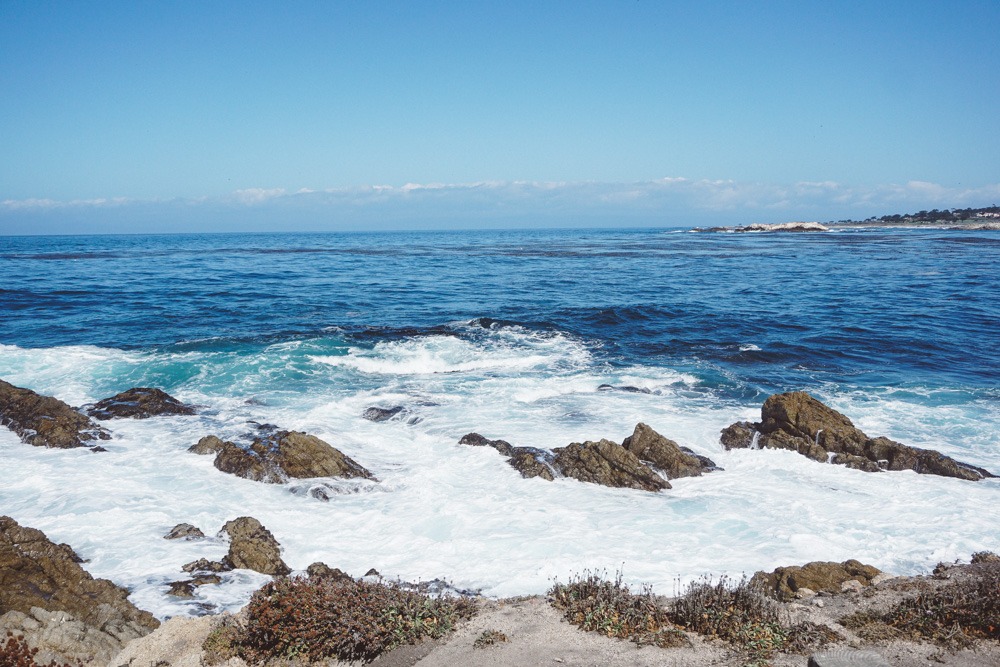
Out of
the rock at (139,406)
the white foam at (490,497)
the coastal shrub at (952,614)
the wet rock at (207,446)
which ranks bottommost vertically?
the white foam at (490,497)

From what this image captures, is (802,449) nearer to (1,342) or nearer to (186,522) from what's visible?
(186,522)

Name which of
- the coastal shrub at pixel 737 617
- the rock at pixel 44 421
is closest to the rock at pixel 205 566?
the coastal shrub at pixel 737 617

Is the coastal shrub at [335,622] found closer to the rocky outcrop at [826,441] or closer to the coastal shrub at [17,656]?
the coastal shrub at [17,656]

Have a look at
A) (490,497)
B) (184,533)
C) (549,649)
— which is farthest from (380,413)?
(549,649)

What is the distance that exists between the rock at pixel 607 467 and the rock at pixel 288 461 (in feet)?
13.4

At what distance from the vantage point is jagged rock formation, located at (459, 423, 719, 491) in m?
12.5

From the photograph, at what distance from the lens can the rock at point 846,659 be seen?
17.6 ft

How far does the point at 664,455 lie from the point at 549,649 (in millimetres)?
7674

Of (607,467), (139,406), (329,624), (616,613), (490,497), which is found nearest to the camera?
(329,624)

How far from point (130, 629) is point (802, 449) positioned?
13.1 metres

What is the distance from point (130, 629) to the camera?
7.17 meters

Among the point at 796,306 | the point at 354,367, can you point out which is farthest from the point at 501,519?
the point at 796,306

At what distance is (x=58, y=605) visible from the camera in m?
7.30

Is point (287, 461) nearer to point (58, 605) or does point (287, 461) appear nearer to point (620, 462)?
point (58, 605)
